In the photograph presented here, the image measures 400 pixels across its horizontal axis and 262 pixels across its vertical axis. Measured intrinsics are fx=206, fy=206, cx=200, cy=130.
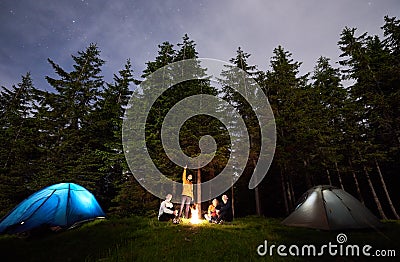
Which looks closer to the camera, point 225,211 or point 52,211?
point 52,211

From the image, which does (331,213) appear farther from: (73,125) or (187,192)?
(73,125)

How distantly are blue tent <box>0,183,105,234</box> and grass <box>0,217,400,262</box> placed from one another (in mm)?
469

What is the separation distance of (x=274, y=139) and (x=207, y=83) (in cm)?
673

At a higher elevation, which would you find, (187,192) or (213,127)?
(213,127)

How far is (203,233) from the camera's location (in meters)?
7.03

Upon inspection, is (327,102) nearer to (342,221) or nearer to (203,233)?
(342,221)

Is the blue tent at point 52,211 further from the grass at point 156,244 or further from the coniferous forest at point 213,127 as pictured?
the coniferous forest at point 213,127

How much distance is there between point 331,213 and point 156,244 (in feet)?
20.7

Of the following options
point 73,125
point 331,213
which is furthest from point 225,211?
point 73,125

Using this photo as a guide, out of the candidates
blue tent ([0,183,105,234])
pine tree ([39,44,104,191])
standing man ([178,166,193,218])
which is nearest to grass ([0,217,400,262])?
blue tent ([0,183,105,234])

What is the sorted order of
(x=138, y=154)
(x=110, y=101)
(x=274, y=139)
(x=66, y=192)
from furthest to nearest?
(x=110, y=101) → (x=274, y=139) → (x=138, y=154) → (x=66, y=192)

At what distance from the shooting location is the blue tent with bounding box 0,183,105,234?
732 cm

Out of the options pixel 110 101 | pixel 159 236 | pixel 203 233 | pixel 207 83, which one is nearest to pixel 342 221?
pixel 203 233

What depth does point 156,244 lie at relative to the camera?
5.74 metres
